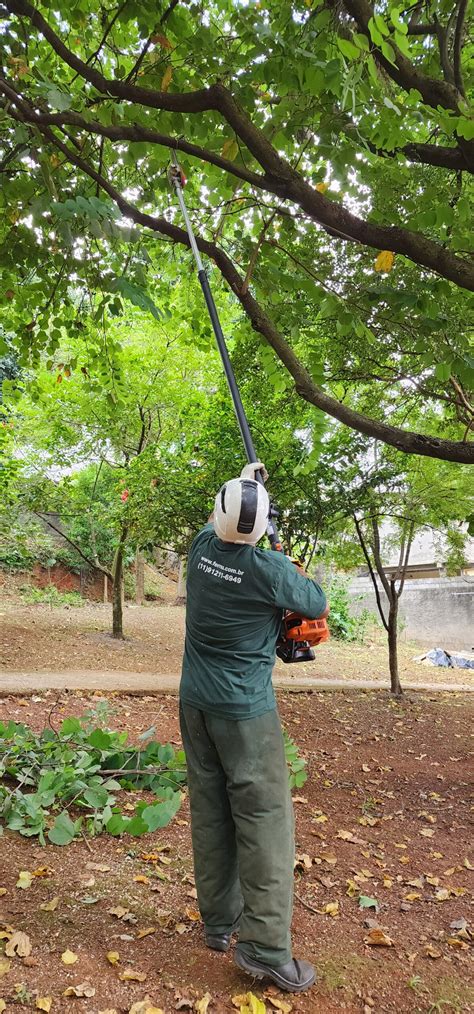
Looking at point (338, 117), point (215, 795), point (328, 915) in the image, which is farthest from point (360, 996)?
point (338, 117)

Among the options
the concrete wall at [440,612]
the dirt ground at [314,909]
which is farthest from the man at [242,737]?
the concrete wall at [440,612]

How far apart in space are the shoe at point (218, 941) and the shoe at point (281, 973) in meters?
0.22

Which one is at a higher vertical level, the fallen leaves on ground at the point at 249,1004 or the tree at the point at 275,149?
the tree at the point at 275,149

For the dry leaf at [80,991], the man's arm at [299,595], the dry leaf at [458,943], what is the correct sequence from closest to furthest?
the dry leaf at [80,991] → the man's arm at [299,595] → the dry leaf at [458,943]

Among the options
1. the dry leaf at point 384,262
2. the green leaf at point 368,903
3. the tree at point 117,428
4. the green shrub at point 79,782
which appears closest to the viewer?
the green leaf at point 368,903

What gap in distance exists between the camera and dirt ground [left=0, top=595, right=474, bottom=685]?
10602 millimetres

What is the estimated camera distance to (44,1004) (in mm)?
2303

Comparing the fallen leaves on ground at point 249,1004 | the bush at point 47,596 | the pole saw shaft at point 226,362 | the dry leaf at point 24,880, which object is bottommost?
the fallen leaves on ground at point 249,1004

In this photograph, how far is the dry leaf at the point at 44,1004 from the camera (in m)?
2.29

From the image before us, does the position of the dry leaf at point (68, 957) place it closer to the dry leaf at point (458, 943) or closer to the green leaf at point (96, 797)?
the green leaf at point (96, 797)

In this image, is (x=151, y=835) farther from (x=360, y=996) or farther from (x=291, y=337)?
(x=291, y=337)

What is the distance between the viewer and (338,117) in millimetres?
3369

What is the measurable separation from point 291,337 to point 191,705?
152 inches

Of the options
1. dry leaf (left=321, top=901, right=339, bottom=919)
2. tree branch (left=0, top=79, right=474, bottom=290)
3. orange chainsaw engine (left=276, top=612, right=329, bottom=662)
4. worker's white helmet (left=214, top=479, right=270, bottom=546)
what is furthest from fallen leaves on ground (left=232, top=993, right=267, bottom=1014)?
tree branch (left=0, top=79, right=474, bottom=290)
